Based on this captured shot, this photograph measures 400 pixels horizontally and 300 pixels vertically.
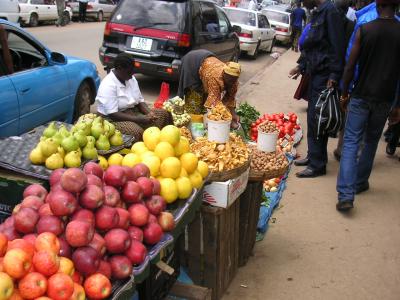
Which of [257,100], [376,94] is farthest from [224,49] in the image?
[376,94]

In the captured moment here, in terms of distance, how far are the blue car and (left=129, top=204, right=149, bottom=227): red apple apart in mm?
3491

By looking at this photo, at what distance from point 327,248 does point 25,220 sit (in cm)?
312

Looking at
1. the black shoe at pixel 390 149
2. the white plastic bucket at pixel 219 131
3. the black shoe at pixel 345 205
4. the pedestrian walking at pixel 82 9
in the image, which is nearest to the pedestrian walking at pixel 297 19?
the pedestrian walking at pixel 82 9

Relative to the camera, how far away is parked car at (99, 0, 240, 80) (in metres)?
8.48

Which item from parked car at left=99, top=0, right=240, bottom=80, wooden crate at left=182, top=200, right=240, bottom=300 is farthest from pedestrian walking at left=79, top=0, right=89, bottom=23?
wooden crate at left=182, top=200, right=240, bottom=300

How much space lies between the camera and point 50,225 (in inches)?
74.2

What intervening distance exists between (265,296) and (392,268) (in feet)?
4.22

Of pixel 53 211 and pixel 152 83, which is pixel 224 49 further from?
pixel 53 211

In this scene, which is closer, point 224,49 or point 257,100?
point 257,100

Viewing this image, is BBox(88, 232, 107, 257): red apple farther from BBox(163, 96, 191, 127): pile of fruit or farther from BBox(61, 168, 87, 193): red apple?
BBox(163, 96, 191, 127): pile of fruit

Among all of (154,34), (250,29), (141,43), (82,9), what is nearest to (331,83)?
(154,34)

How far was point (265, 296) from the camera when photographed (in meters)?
3.51

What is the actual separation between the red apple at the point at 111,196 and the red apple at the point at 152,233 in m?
0.21

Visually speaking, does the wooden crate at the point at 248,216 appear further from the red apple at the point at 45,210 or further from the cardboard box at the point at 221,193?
the red apple at the point at 45,210
